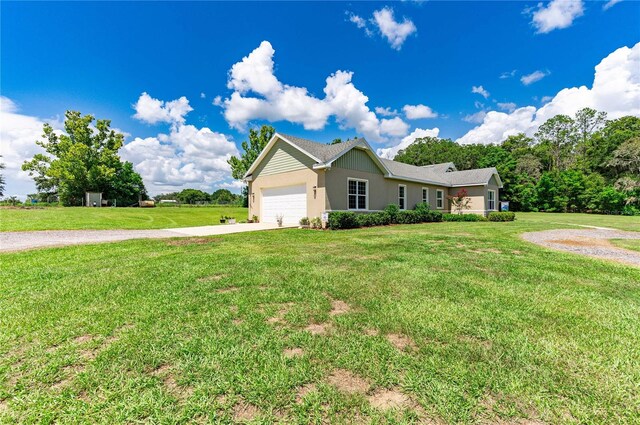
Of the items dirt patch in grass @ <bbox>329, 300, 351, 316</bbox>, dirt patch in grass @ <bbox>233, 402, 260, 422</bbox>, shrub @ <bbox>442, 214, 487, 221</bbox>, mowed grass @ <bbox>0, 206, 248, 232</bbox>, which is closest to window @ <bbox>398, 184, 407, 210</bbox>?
shrub @ <bbox>442, 214, 487, 221</bbox>

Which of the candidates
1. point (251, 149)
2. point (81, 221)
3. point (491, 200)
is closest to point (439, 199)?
point (491, 200)

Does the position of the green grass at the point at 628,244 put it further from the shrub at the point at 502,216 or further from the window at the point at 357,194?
the shrub at the point at 502,216

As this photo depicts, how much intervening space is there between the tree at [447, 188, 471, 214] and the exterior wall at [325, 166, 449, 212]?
3.21 metres

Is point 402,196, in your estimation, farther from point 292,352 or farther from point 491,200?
point 292,352

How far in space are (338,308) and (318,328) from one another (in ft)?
1.94

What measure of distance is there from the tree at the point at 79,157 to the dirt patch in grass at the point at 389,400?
41.1m

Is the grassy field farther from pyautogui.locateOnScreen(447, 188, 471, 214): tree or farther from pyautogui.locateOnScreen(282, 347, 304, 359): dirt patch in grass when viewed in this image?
pyautogui.locateOnScreen(447, 188, 471, 214): tree

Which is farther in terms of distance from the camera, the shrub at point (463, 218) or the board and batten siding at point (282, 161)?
the shrub at point (463, 218)

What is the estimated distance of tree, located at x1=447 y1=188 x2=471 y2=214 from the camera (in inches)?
902

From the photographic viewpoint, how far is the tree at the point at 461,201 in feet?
75.2

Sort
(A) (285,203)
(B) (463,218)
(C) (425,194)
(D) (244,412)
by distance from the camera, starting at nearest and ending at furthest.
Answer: (D) (244,412) → (A) (285,203) → (B) (463,218) → (C) (425,194)

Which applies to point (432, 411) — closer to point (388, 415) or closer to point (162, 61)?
point (388, 415)

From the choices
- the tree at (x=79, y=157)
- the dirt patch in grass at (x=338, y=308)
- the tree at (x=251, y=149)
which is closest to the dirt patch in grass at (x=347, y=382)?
the dirt patch in grass at (x=338, y=308)

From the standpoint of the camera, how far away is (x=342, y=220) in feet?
42.5
